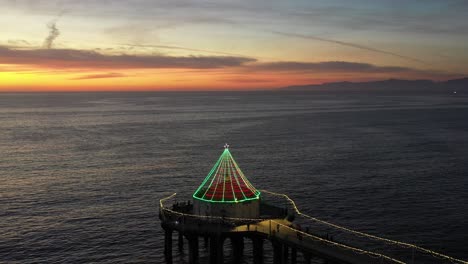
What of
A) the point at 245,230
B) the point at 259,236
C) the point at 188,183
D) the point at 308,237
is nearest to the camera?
the point at 308,237

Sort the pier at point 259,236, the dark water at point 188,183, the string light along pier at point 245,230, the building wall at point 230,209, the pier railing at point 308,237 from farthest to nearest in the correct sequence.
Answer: the dark water at point 188,183
the building wall at point 230,209
the string light along pier at point 245,230
the pier railing at point 308,237
the pier at point 259,236

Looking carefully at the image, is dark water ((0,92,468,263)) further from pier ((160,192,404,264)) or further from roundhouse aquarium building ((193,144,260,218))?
roundhouse aquarium building ((193,144,260,218))

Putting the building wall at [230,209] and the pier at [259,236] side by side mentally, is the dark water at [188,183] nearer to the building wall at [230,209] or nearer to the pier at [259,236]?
the pier at [259,236]

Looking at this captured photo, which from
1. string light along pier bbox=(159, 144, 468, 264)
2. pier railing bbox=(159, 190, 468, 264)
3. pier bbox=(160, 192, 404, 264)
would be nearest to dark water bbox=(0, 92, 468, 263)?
pier railing bbox=(159, 190, 468, 264)

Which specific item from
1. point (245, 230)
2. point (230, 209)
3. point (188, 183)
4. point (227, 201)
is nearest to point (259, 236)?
point (245, 230)

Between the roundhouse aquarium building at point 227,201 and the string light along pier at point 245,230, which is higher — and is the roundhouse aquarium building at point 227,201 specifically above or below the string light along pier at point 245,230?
above

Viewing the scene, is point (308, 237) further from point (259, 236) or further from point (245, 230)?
point (245, 230)

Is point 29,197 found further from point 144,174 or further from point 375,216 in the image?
point 375,216

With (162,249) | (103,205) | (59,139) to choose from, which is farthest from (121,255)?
(59,139)

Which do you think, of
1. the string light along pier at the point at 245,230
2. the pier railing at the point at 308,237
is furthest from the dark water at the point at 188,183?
the string light along pier at the point at 245,230
